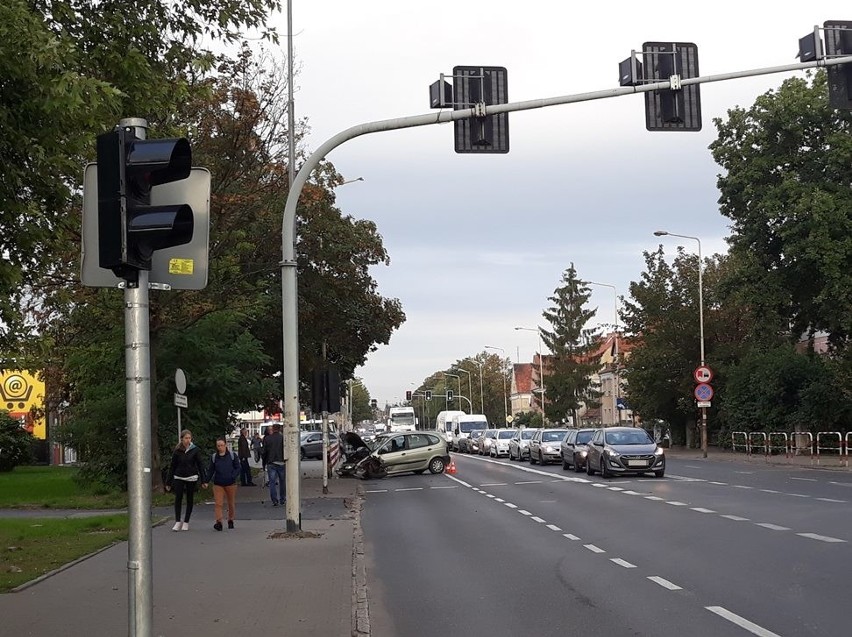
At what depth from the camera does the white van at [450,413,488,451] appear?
7944cm

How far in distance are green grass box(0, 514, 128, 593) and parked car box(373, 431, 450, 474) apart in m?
18.2

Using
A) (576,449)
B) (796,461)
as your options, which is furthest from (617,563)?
(796,461)

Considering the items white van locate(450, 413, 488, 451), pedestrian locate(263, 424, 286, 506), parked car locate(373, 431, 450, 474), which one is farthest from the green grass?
white van locate(450, 413, 488, 451)

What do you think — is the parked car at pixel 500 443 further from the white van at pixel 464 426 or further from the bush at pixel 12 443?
the bush at pixel 12 443

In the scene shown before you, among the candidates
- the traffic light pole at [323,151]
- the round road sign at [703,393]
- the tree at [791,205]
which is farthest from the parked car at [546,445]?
the traffic light pole at [323,151]

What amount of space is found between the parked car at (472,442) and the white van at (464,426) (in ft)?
2.01

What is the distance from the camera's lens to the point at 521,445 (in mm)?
55031

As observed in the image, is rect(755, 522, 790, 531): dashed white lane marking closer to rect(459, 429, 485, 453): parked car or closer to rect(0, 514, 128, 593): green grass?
rect(0, 514, 128, 593): green grass

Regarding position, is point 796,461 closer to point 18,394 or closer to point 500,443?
point 500,443

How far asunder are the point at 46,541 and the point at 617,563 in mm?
8839

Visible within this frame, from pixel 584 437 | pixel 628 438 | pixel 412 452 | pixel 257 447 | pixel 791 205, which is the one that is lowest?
pixel 257 447

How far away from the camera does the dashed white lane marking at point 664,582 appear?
1117cm

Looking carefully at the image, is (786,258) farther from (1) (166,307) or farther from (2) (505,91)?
(2) (505,91)

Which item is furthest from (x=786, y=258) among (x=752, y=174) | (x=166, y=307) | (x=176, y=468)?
(x=176, y=468)
